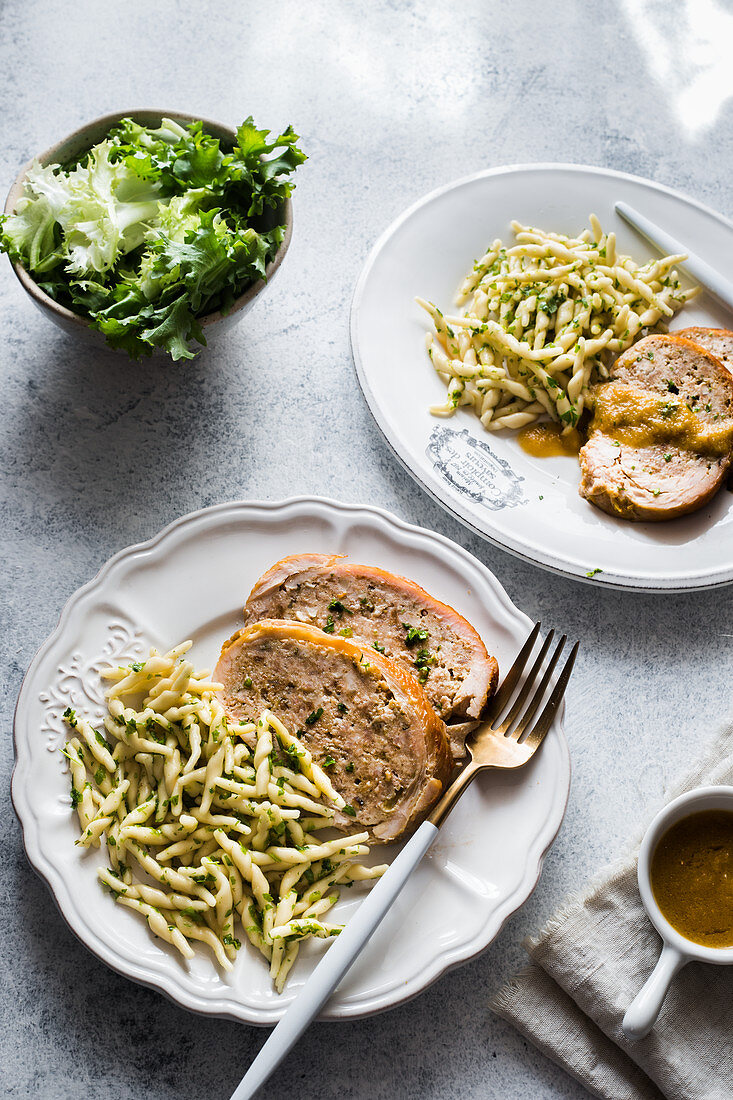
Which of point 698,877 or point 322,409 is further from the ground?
point 322,409

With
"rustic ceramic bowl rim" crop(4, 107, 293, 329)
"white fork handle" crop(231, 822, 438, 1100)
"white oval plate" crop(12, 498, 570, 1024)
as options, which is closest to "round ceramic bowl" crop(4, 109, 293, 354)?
"rustic ceramic bowl rim" crop(4, 107, 293, 329)

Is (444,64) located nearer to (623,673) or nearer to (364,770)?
(623,673)

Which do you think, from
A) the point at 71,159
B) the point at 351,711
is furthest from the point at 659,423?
the point at 71,159

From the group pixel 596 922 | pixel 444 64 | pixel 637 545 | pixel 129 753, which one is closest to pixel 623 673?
pixel 637 545

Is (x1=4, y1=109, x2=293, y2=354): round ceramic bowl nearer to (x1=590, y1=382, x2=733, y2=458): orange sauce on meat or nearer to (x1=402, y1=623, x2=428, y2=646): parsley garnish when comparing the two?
(x1=402, y1=623, x2=428, y2=646): parsley garnish

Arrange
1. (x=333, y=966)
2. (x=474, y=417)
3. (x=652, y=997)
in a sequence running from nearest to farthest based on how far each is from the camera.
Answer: (x=333, y=966)
(x=652, y=997)
(x=474, y=417)

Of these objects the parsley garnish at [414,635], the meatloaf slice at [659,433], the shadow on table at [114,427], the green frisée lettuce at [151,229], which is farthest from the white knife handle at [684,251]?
the parsley garnish at [414,635]

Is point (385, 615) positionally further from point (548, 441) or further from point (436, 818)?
point (548, 441)
